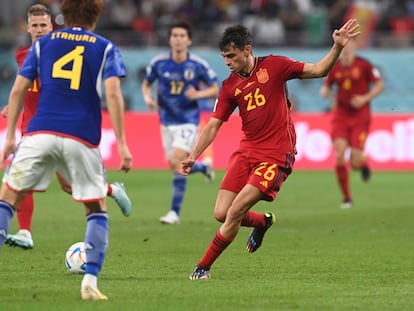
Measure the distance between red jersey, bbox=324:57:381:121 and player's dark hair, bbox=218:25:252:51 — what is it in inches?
355

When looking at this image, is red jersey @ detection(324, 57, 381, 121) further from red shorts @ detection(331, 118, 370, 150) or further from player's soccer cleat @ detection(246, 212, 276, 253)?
player's soccer cleat @ detection(246, 212, 276, 253)

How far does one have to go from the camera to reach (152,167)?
83.9 feet

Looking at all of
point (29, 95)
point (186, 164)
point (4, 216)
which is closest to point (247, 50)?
point (186, 164)

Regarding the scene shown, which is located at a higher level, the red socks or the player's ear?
the player's ear

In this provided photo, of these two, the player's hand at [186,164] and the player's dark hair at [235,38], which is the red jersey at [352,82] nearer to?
the player's dark hair at [235,38]

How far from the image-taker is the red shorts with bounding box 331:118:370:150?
18.7 m

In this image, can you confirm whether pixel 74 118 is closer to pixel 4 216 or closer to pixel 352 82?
pixel 4 216

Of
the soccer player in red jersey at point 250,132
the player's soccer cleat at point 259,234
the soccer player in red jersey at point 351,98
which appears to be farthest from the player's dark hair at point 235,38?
the soccer player in red jersey at point 351,98

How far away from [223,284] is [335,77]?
10.1 m

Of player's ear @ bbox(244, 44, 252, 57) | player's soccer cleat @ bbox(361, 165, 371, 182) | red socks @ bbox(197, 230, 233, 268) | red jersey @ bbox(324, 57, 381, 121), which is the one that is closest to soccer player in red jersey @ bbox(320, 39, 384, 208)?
red jersey @ bbox(324, 57, 381, 121)

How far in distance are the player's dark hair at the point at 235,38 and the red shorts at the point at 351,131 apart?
9.00 metres

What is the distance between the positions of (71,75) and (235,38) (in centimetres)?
224

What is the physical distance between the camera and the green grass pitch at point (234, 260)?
27.1ft

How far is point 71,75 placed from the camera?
8.00 meters
